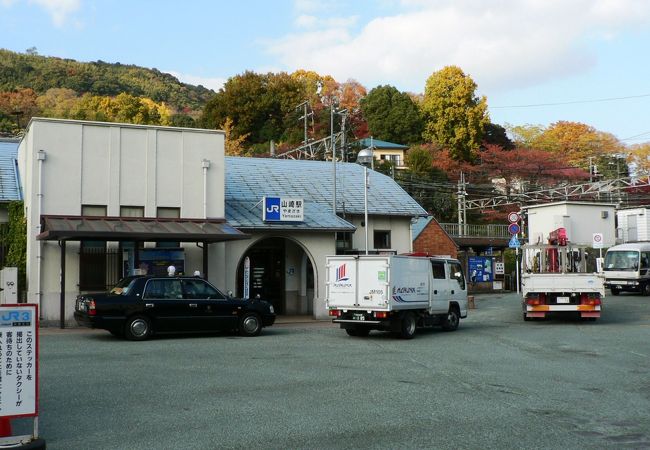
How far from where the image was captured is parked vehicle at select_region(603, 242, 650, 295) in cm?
3703

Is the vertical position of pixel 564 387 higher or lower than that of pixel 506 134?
lower

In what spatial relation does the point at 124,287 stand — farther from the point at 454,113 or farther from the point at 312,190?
the point at 454,113

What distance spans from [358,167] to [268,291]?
9.69 metres

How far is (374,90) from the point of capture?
245ft

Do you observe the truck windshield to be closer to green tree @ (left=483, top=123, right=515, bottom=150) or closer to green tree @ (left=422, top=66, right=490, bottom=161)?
green tree @ (left=422, top=66, right=490, bottom=161)

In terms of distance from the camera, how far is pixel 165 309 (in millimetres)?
17828

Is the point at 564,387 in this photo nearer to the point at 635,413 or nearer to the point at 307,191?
the point at 635,413

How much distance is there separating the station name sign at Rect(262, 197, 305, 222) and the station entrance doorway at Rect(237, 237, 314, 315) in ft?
8.20

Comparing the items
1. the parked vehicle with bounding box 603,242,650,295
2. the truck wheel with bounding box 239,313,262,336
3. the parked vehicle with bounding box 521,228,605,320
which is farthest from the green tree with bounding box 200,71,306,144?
the truck wheel with bounding box 239,313,262,336

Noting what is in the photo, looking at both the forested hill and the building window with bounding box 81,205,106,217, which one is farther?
the forested hill

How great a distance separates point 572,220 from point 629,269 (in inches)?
178

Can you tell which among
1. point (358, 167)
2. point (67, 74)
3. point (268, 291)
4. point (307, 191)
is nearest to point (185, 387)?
point (268, 291)

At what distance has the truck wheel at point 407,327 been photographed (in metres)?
18.8

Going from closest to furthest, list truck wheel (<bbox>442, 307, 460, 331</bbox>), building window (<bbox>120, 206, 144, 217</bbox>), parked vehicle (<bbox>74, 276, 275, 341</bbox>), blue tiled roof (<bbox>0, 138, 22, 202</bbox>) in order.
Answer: parked vehicle (<bbox>74, 276, 275, 341</bbox>) → truck wheel (<bbox>442, 307, 460, 331</bbox>) → building window (<bbox>120, 206, 144, 217</bbox>) → blue tiled roof (<bbox>0, 138, 22, 202</bbox>)
